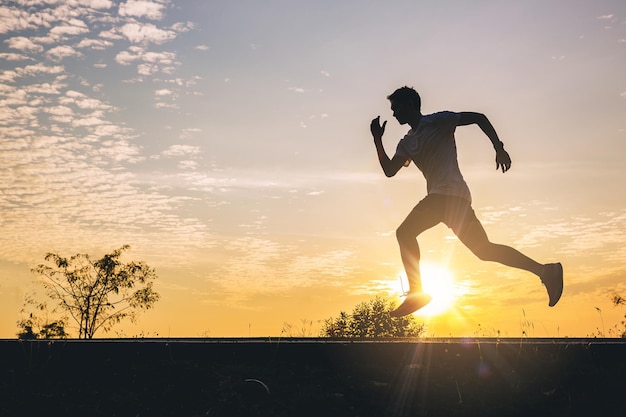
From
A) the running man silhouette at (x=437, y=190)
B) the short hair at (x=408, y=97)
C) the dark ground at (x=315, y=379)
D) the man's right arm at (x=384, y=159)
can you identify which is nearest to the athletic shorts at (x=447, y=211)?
the running man silhouette at (x=437, y=190)

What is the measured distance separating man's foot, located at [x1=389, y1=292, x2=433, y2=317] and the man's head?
186 cm

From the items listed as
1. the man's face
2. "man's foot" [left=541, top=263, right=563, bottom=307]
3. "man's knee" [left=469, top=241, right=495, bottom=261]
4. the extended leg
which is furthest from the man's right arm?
"man's foot" [left=541, top=263, right=563, bottom=307]

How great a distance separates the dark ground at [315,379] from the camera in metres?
4.31

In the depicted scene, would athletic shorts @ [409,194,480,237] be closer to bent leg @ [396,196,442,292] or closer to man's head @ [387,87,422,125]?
bent leg @ [396,196,442,292]

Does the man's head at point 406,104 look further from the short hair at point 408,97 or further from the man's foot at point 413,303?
the man's foot at point 413,303

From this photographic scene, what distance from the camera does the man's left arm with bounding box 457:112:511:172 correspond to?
265 inches

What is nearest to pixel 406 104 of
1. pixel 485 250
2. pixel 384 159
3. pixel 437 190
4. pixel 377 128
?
pixel 377 128

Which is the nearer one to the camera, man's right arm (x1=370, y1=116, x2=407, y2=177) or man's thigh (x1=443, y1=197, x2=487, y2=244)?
man's thigh (x1=443, y1=197, x2=487, y2=244)

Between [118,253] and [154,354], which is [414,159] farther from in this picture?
[118,253]

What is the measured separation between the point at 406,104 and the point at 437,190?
1.00m

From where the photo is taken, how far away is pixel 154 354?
5914 millimetres

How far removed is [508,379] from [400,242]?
223 centimetres

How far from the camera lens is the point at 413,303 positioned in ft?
22.5

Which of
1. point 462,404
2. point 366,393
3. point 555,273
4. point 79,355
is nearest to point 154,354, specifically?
point 79,355
